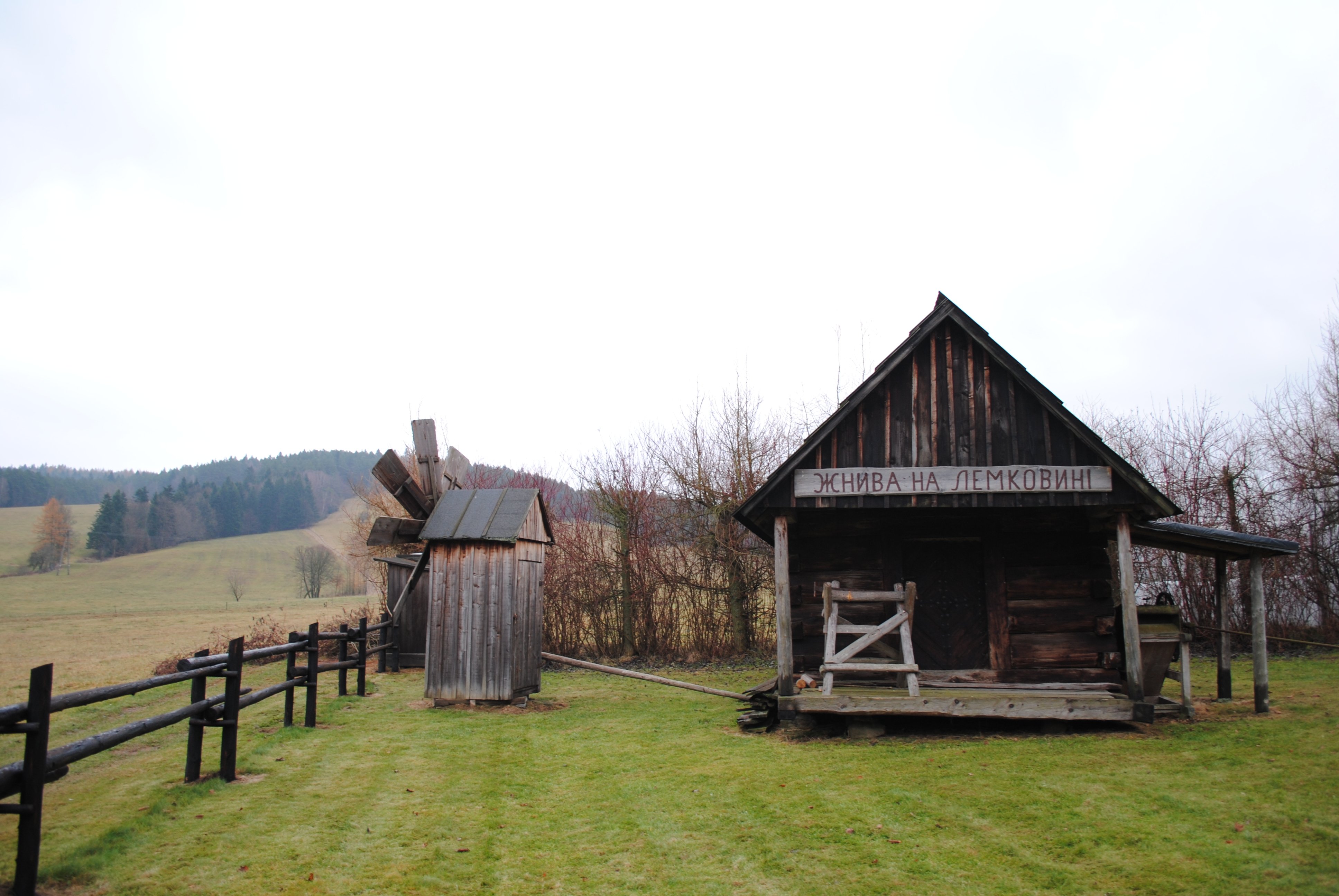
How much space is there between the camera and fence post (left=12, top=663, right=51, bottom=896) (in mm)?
4297

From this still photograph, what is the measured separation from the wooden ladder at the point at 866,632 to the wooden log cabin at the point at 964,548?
0.10 ft

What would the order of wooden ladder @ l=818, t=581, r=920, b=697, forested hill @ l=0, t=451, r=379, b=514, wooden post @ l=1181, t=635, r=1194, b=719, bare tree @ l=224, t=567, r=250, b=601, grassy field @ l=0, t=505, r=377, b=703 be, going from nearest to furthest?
wooden ladder @ l=818, t=581, r=920, b=697, wooden post @ l=1181, t=635, r=1194, b=719, grassy field @ l=0, t=505, r=377, b=703, bare tree @ l=224, t=567, r=250, b=601, forested hill @ l=0, t=451, r=379, b=514

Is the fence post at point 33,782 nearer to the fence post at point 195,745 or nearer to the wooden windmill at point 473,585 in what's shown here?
the fence post at point 195,745

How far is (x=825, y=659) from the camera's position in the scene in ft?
33.5

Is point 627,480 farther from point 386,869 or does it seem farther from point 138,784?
point 386,869

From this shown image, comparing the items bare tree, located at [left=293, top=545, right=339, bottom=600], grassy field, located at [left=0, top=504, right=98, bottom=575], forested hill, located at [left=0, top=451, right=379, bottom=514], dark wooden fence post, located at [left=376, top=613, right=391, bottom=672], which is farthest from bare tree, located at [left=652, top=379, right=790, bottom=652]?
forested hill, located at [left=0, top=451, right=379, bottom=514]

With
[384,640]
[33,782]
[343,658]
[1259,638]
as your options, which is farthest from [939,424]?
[384,640]

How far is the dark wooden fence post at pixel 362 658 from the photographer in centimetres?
1420

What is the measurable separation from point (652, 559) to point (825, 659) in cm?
1229

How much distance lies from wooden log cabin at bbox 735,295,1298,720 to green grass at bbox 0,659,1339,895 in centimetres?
98

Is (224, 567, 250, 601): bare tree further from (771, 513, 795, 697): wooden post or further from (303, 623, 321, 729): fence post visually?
(771, 513, 795, 697): wooden post

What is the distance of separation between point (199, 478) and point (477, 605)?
396ft

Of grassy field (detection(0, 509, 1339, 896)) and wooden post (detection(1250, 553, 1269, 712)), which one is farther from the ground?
wooden post (detection(1250, 553, 1269, 712))

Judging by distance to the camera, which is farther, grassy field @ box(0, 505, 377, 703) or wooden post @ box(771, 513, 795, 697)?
grassy field @ box(0, 505, 377, 703)
